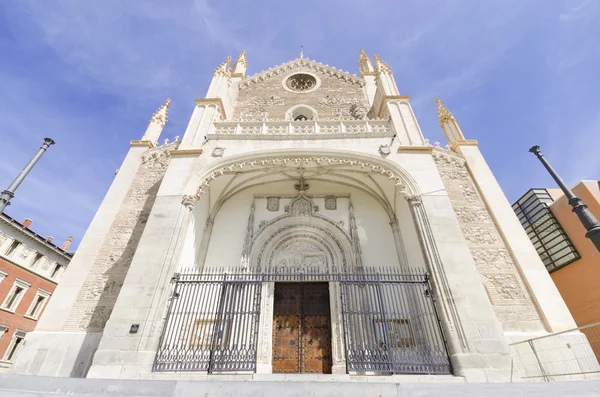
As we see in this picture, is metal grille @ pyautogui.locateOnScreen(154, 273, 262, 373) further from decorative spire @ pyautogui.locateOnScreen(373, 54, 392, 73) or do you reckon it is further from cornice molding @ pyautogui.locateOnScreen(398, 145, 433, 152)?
decorative spire @ pyautogui.locateOnScreen(373, 54, 392, 73)

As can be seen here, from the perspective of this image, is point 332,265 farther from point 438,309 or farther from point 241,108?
point 241,108

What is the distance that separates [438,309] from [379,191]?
17.3 feet

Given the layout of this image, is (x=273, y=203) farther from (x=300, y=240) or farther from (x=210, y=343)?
(x=210, y=343)

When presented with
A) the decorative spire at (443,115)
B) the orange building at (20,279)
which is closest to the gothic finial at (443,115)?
the decorative spire at (443,115)

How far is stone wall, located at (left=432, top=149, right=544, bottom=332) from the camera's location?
6863 mm

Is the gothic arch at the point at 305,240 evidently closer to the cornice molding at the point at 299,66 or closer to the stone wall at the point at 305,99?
the stone wall at the point at 305,99

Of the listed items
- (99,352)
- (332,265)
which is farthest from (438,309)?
(99,352)

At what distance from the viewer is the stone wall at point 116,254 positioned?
7098 mm

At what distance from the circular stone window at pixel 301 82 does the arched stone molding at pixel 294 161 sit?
29.3 feet

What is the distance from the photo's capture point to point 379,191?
10.8m

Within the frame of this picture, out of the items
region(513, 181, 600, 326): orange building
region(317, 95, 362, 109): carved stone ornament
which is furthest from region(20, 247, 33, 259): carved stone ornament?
region(513, 181, 600, 326): orange building

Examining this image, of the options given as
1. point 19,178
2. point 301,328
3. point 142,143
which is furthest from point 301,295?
point 142,143

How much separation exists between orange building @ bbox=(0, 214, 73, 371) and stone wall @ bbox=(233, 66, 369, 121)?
1988 cm

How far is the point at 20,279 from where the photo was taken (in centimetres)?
2062
